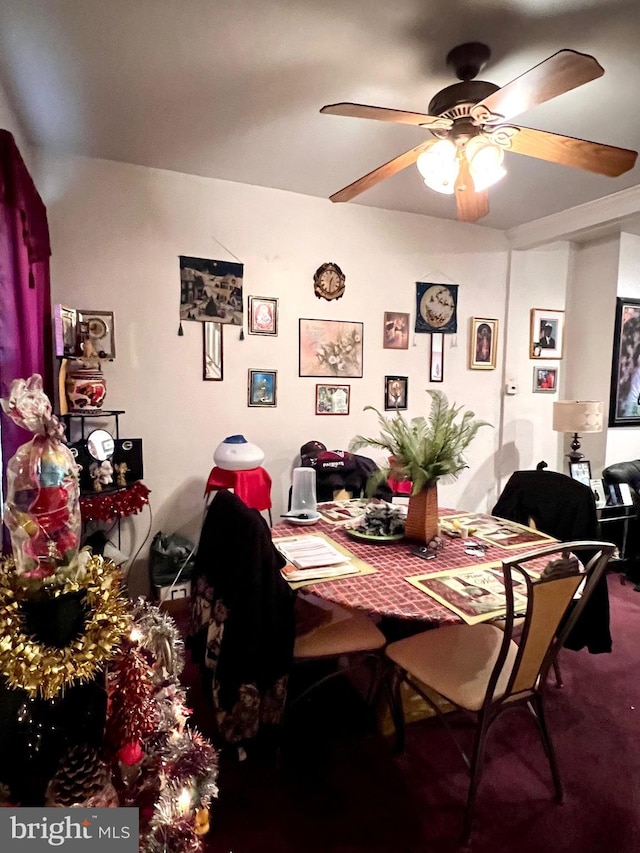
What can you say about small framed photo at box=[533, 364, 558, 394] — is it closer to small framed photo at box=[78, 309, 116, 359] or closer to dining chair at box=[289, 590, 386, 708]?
dining chair at box=[289, 590, 386, 708]

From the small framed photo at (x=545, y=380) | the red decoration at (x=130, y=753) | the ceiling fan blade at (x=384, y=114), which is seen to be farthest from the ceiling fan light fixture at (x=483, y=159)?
the small framed photo at (x=545, y=380)

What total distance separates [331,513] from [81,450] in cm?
126

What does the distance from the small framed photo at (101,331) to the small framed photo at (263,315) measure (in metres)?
0.82

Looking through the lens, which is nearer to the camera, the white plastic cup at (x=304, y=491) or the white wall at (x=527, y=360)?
the white plastic cup at (x=304, y=491)

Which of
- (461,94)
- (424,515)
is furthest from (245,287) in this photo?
(424,515)

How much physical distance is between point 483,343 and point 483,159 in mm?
2185

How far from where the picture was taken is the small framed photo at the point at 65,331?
2.31 metres

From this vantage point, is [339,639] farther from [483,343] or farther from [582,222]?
[582,222]

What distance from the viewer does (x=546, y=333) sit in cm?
389

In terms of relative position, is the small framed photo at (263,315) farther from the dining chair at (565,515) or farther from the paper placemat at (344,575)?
the dining chair at (565,515)

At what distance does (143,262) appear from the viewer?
110 inches

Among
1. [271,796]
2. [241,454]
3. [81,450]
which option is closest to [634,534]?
[241,454]

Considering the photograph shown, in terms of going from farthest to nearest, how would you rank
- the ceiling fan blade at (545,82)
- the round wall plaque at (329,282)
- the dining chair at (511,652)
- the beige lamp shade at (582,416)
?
1. the beige lamp shade at (582,416)
2. the round wall plaque at (329,282)
3. the dining chair at (511,652)
4. the ceiling fan blade at (545,82)

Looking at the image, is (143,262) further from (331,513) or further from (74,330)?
(331,513)
